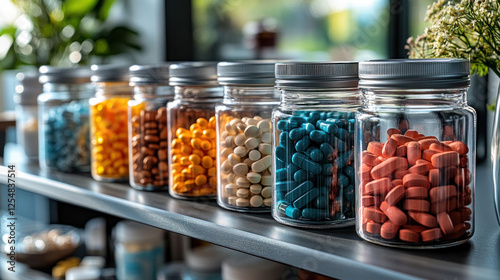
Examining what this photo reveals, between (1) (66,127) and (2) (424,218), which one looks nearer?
(2) (424,218)

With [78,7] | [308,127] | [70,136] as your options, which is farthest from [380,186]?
[78,7]

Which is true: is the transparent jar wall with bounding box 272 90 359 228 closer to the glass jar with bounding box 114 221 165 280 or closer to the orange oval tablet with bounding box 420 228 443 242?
the orange oval tablet with bounding box 420 228 443 242

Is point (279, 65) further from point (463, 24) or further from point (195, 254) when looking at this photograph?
point (195, 254)

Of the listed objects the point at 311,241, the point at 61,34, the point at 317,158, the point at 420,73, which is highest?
the point at 61,34

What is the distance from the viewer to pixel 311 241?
74 centimetres

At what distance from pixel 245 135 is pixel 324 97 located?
0.15 meters

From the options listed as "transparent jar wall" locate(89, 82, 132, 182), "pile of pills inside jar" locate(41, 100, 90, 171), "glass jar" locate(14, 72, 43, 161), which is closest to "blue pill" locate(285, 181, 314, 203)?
"transparent jar wall" locate(89, 82, 132, 182)

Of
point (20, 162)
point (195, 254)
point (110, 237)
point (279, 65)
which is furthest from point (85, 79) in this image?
point (110, 237)

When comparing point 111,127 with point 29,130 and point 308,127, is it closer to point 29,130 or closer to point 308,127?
point 29,130

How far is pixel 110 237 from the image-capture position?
6.34ft

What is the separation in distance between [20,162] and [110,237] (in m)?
0.55

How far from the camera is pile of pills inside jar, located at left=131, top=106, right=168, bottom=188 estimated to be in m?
1.04

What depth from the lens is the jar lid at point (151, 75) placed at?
1.04m

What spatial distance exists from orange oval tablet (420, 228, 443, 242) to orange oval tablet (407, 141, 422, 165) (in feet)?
0.27
